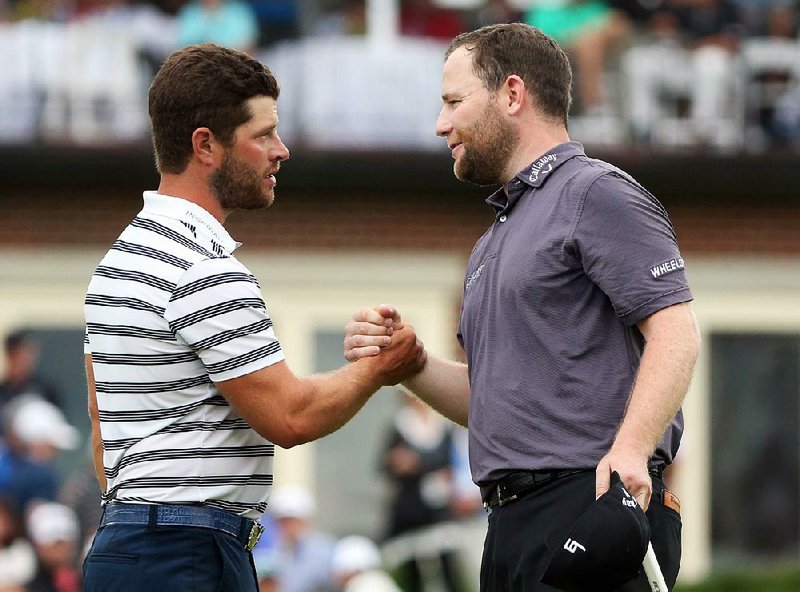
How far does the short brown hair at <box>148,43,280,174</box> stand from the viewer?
4441 millimetres

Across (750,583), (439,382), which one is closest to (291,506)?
(750,583)

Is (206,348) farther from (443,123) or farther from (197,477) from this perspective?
(443,123)

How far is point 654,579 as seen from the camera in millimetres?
4152

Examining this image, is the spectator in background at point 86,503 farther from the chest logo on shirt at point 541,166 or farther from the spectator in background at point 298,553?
the chest logo on shirt at point 541,166

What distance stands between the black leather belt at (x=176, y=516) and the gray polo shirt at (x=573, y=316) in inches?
29.2

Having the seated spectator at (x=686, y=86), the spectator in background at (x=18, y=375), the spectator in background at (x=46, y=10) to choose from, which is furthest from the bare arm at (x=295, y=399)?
the spectator in background at (x=46, y=10)

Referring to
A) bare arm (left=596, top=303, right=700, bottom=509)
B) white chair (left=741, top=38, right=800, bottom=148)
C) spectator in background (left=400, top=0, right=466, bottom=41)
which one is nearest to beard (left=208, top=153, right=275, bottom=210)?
bare arm (left=596, top=303, right=700, bottom=509)

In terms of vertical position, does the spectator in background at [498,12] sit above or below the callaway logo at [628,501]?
above

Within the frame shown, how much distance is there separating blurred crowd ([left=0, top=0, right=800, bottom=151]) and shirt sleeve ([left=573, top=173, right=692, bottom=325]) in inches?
368

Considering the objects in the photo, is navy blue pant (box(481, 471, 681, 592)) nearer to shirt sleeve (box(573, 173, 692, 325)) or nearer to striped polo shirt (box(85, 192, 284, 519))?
shirt sleeve (box(573, 173, 692, 325))

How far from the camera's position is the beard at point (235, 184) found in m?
4.54

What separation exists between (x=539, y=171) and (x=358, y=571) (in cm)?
622

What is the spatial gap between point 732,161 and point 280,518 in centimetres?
516

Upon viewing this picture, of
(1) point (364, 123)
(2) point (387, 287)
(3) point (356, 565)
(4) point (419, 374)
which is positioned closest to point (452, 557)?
(3) point (356, 565)
